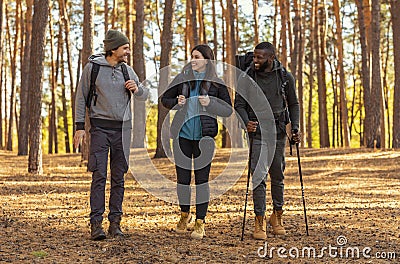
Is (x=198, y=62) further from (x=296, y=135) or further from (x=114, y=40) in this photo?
(x=296, y=135)

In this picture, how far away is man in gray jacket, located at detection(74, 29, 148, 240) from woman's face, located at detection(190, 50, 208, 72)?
0.64 metres

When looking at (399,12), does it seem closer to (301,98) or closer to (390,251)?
(301,98)

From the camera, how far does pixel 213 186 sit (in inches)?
498

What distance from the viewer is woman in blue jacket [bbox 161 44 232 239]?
6.70 metres

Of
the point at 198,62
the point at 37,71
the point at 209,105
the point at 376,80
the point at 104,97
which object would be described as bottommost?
the point at 209,105

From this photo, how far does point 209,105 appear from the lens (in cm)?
666

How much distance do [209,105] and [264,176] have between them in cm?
103

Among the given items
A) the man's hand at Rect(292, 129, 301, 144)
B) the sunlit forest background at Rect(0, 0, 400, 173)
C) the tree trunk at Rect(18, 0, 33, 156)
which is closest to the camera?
the man's hand at Rect(292, 129, 301, 144)

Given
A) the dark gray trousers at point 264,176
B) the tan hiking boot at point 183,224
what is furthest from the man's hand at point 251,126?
the tan hiking boot at point 183,224

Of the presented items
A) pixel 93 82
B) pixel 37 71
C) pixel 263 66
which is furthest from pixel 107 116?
pixel 37 71

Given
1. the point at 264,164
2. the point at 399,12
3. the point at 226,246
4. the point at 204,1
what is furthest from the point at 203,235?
the point at 204,1

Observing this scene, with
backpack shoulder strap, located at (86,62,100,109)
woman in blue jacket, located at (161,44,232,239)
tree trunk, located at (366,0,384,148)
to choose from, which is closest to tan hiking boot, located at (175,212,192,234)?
woman in blue jacket, located at (161,44,232,239)

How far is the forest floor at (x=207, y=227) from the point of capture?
5977mm

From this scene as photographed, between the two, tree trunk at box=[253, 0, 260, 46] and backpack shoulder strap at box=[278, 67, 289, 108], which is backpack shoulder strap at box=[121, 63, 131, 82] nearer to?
backpack shoulder strap at box=[278, 67, 289, 108]
